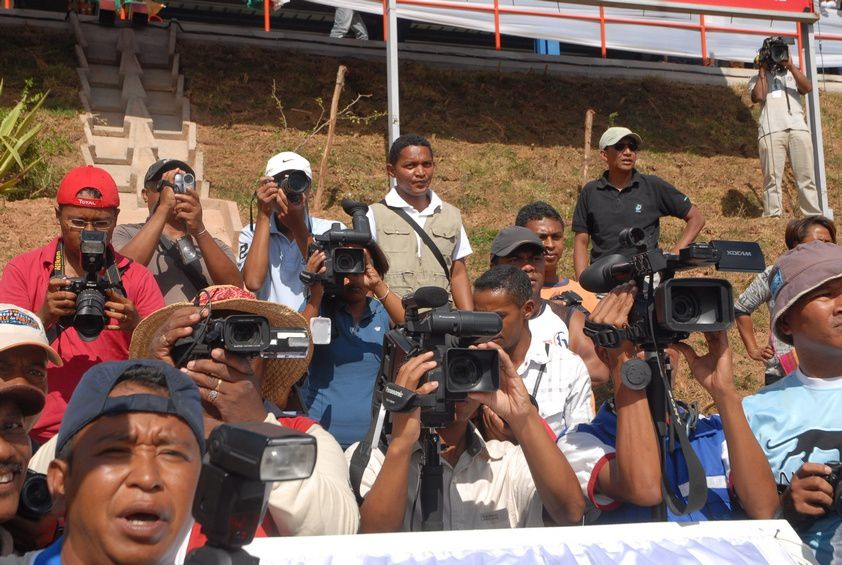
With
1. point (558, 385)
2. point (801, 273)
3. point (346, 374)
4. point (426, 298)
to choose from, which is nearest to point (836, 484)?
point (801, 273)

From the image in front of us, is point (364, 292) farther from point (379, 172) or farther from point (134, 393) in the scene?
point (379, 172)

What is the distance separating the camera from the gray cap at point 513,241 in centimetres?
506

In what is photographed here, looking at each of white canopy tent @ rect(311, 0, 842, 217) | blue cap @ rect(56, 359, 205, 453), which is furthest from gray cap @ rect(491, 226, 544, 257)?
white canopy tent @ rect(311, 0, 842, 217)

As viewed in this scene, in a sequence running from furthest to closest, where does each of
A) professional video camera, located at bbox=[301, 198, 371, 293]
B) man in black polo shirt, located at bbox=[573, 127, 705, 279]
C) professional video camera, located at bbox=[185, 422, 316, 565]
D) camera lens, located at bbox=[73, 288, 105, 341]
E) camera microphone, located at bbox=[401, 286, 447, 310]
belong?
man in black polo shirt, located at bbox=[573, 127, 705, 279], professional video camera, located at bbox=[301, 198, 371, 293], camera lens, located at bbox=[73, 288, 105, 341], camera microphone, located at bbox=[401, 286, 447, 310], professional video camera, located at bbox=[185, 422, 316, 565]

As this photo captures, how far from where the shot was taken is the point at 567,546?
266 cm

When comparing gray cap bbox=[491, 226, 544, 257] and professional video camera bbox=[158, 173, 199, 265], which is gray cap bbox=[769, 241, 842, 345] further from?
professional video camera bbox=[158, 173, 199, 265]

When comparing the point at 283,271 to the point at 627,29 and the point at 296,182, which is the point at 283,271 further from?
the point at 627,29

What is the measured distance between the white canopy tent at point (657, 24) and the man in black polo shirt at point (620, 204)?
2.33 m

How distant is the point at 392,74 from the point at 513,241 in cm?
442

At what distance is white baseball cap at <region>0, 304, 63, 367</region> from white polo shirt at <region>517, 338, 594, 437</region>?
6.42 feet

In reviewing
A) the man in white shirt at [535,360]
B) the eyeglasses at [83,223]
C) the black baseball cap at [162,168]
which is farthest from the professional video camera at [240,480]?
the black baseball cap at [162,168]

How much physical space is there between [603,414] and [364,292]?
1452mm

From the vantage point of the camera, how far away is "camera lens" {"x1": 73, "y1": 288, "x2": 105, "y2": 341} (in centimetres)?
382

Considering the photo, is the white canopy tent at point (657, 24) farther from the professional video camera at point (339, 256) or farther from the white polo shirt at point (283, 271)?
the professional video camera at point (339, 256)
